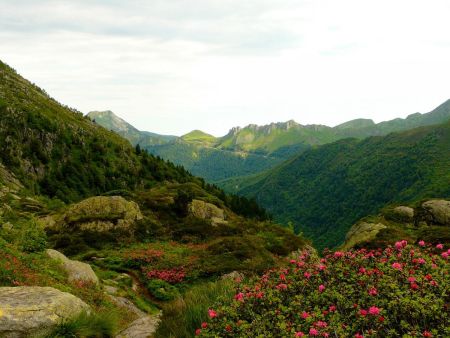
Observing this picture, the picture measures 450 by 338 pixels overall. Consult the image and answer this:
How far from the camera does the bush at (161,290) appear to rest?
71.4ft

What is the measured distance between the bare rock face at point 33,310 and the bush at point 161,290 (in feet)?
40.1

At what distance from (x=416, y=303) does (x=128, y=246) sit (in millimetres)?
28837

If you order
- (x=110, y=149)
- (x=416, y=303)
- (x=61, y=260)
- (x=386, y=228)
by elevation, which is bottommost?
(x=386, y=228)

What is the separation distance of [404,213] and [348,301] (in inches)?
1410

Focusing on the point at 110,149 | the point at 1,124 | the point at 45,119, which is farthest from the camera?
the point at 110,149

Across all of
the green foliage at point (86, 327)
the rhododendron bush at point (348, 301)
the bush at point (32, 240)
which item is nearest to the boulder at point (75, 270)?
the bush at point (32, 240)

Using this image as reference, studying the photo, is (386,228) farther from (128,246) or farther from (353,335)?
(353,335)

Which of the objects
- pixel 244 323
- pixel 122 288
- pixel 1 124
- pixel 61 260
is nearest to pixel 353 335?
pixel 244 323

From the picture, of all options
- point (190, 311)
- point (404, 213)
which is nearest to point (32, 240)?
point (190, 311)

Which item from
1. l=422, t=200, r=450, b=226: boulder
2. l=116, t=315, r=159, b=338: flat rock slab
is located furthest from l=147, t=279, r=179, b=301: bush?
l=422, t=200, r=450, b=226: boulder

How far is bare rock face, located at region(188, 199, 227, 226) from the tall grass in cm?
3226

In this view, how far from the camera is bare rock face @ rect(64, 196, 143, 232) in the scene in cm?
3388

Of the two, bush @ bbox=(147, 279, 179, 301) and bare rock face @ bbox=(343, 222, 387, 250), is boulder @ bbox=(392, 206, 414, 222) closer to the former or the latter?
bare rock face @ bbox=(343, 222, 387, 250)

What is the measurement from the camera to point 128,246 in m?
31.8
